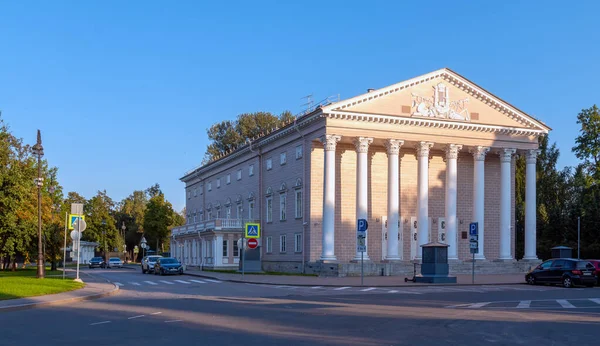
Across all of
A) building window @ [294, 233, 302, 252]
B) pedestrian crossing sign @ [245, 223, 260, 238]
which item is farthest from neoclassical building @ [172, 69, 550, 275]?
pedestrian crossing sign @ [245, 223, 260, 238]

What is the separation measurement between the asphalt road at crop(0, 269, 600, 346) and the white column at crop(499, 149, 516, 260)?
25.3 metres

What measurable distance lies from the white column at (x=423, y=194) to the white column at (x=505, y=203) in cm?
614

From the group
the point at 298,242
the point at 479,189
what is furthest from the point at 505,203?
the point at 298,242

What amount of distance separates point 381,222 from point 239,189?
17.2 m

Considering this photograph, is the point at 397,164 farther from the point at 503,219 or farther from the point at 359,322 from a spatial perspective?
the point at 359,322

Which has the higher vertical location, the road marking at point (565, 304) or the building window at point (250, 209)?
the building window at point (250, 209)

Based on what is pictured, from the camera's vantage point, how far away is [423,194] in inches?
1839

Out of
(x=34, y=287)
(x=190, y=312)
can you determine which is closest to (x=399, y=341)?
(x=190, y=312)

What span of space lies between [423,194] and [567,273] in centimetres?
1460

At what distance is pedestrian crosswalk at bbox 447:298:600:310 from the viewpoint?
20.2 m

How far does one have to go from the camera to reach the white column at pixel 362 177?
146 feet

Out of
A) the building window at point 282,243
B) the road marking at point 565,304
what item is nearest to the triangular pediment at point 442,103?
the building window at point 282,243

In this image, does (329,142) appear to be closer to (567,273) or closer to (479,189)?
(479,189)

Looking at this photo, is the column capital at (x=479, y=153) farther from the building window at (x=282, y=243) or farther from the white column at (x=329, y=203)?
the building window at (x=282, y=243)
